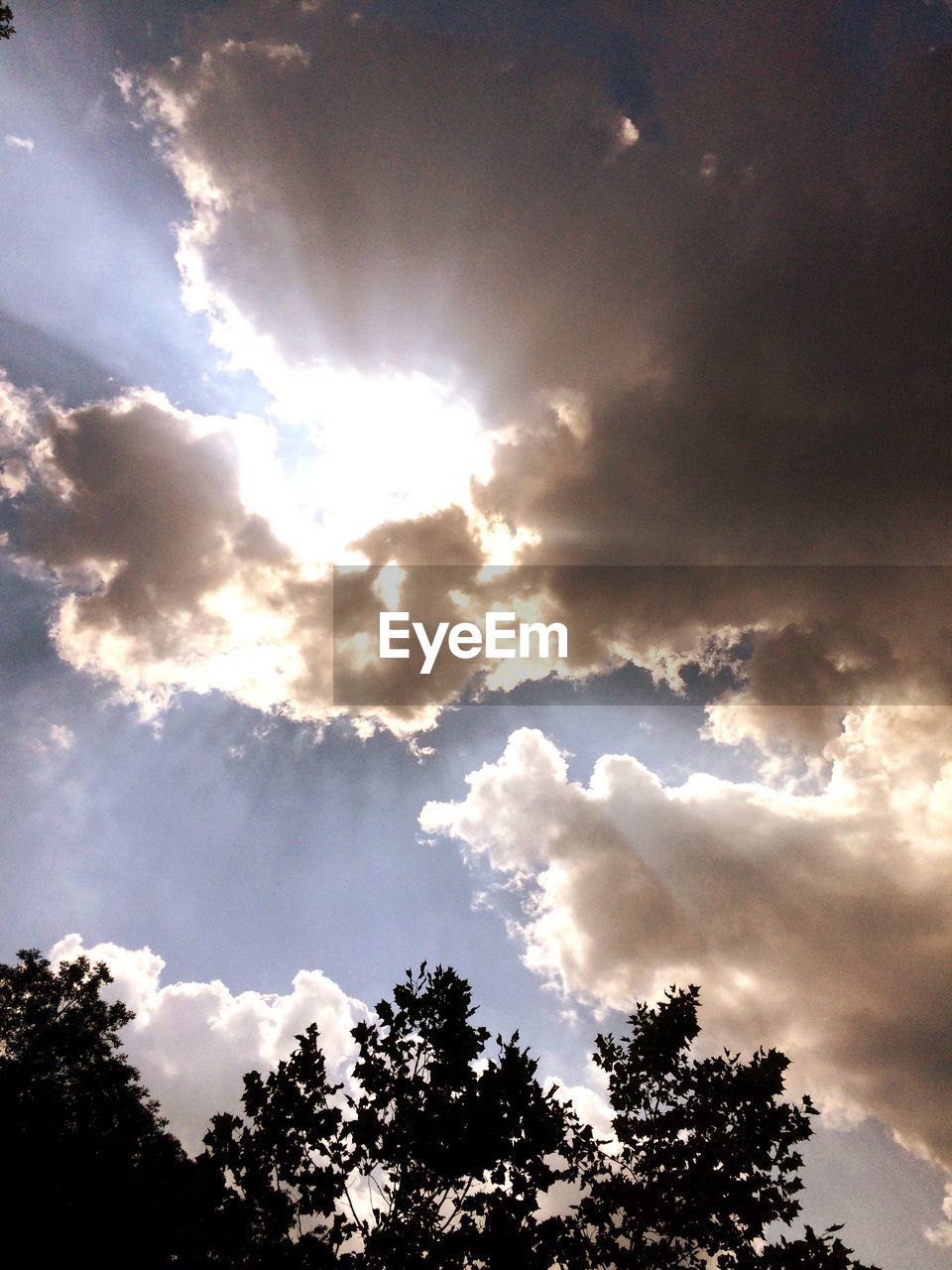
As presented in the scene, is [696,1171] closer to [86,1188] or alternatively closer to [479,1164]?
[479,1164]

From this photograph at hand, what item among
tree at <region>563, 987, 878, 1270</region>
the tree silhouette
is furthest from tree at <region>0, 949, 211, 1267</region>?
tree at <region>563, 987, 878, 1270</region>

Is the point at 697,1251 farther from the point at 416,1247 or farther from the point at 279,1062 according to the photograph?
the point at 279,1062

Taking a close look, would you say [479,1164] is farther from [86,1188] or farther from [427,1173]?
[86,1188]

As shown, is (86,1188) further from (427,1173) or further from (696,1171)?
(696,1171)

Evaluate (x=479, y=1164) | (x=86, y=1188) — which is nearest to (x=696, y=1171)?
(x=479, y=1164)

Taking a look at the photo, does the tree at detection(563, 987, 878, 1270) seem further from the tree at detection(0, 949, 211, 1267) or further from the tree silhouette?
the tree at detection(0, 949, 211, 1267)

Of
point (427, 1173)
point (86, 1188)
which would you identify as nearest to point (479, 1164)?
point (427, 1173)

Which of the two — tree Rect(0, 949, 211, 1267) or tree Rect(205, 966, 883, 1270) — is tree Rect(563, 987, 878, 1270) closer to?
tree Rect(205, 966, 883, 1270)

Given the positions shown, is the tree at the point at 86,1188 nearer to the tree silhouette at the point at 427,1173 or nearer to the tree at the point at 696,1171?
the tree silhouette at the point at 427,1173

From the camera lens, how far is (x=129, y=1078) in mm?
24359

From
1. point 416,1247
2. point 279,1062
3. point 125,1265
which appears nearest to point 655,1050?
point 416,1247

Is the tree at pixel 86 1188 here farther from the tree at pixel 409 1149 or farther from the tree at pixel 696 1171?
the tree at pixel 696 1171

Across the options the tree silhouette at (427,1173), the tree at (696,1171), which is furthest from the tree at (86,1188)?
the tree at (696,1171)

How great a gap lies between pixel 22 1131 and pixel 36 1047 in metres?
12.1
